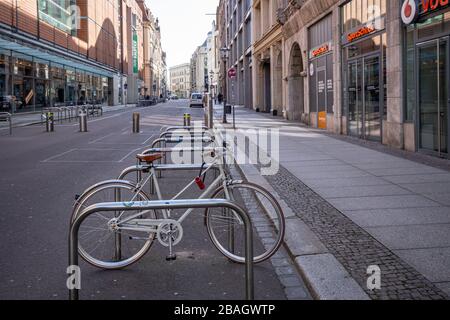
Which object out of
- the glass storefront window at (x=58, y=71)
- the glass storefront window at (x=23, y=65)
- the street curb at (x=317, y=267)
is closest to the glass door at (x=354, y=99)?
the street curb at (x=317, y=267)

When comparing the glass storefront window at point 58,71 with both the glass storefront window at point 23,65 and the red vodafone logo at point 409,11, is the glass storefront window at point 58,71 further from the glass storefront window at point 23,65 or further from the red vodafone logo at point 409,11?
the red vodafone logo at point 409,11

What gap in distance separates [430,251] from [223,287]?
6.67ft

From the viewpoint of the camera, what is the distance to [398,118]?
548 inches

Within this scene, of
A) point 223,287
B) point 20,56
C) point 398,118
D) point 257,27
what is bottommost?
point 223,287

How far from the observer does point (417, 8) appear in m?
12.4

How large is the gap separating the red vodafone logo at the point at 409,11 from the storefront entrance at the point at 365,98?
8.33ft

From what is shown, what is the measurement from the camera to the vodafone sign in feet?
37.5

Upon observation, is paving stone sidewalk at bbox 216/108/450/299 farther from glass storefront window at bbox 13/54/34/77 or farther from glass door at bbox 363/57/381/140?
glass storefront window at bbox 13/54/34/77

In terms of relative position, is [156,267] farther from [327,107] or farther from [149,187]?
[327,107]

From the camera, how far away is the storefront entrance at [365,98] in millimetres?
15828

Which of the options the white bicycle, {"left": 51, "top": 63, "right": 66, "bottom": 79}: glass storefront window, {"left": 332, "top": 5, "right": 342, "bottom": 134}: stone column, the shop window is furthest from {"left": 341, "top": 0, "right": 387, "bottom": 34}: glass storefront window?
{"left": 51, "top": 63, "right": 66, "bottom": 79}: glass storefront window

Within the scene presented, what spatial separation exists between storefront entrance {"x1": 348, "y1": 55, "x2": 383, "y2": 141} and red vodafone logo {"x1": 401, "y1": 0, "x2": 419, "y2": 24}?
2538mm

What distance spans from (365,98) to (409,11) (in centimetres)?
448

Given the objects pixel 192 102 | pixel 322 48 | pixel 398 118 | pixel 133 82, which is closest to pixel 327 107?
pixel 322 48
